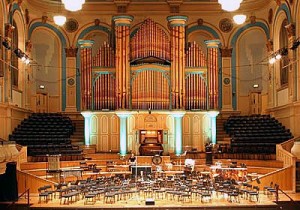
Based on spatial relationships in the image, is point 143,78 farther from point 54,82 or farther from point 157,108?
point 54,82

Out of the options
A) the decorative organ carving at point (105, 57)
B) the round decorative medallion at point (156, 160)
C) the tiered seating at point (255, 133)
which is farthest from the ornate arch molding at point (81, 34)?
the tiered seating at point (255, 133)

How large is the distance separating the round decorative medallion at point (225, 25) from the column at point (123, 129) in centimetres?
682

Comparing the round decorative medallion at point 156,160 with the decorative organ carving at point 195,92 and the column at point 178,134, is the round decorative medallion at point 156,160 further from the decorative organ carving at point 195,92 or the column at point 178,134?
the decorative organ carving at point 195,92

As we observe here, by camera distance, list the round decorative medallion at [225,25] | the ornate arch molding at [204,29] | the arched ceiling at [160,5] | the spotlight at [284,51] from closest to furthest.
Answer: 1. the spotlight at [284,51]
2. the arched ceiling at [160,5]
3. the round decorative medallion at [225,25]
4. the ornate arch molding at [204,29]

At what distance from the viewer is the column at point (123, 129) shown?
20.9m

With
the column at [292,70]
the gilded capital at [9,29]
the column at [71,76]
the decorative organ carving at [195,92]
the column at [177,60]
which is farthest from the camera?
the column at [71,76]

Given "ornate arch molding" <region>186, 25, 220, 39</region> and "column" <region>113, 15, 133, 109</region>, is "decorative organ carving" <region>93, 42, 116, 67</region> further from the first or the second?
"ornate arch molding" <region>186, 25, 220, 39</region>

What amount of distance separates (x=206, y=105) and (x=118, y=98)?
3.77 m

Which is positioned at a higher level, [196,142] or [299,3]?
[299,3]

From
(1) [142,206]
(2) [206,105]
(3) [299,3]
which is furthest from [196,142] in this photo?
(1) [142,206]

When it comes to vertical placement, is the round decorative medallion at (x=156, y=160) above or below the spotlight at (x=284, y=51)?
below

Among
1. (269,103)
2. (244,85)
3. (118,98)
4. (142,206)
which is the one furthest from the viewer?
(244,85)

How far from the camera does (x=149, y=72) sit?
21.3m

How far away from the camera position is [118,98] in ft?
69.3
